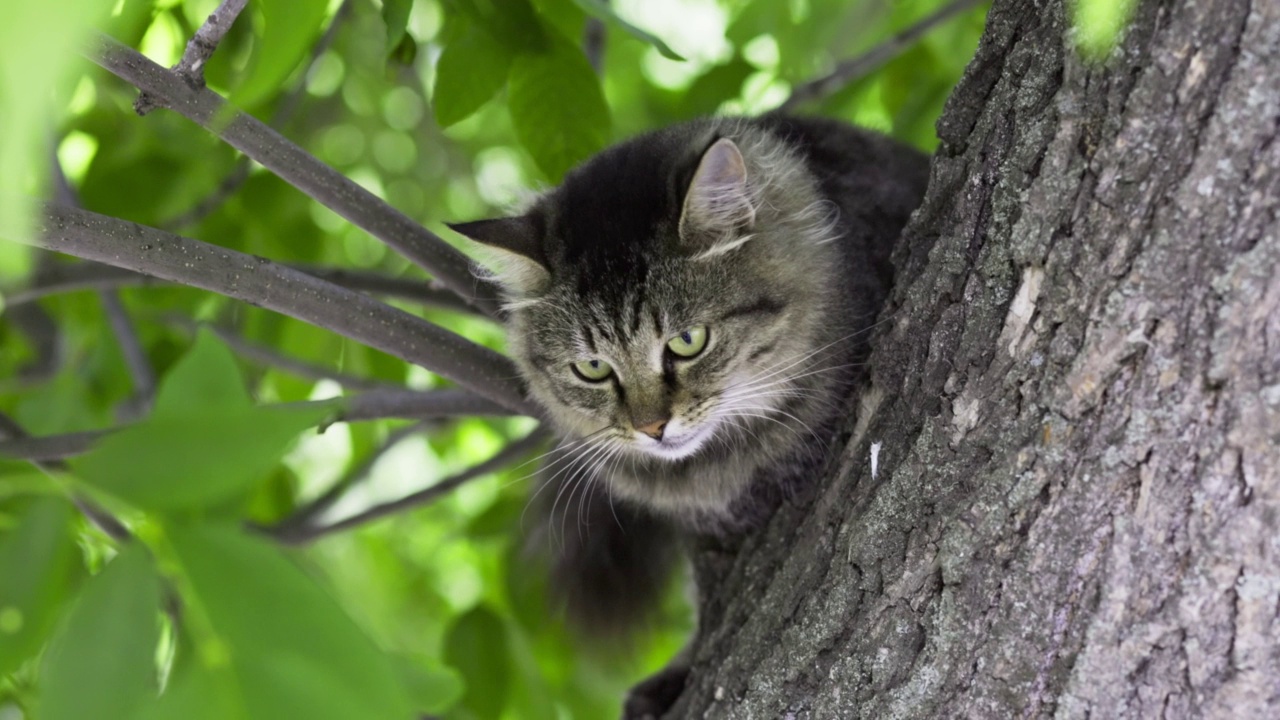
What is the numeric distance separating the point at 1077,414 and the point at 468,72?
103 cm

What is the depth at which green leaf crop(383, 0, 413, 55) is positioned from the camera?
131 centimetres

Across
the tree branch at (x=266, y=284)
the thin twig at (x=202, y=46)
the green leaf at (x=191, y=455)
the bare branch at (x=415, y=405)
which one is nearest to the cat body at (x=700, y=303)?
the bare branch at (x=415, y=405)

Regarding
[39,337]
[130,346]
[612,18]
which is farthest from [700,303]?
[39,337]

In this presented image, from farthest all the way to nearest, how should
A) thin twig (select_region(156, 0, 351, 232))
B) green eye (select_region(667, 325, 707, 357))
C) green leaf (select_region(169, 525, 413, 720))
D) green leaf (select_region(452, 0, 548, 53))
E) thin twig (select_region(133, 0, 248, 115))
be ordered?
thin twig (select_region(156, 0, 351, 232)), green eye (select_region(667, 325, 707, 357)), green leaf (select_region(452, 0, 548, 53)), thin twig (select_region(133, 0, 248, 115)), green leaf (select_region(169, 525, 413, 720))

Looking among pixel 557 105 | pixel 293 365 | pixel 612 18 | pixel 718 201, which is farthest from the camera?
pixel 293 365

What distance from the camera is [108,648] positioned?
70 cm

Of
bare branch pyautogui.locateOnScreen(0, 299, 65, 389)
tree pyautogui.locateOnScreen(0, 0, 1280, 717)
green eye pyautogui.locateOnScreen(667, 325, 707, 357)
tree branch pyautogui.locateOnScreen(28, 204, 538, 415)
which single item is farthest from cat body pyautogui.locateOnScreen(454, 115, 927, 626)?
bare branch pyautogui.locateOnScreen(0, 299, 65, 389)

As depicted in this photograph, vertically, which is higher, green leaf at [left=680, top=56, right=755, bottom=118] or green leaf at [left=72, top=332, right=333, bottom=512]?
green leaf at [left=680, top=56, right=755, bottom=118]

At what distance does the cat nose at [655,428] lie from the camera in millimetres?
1855

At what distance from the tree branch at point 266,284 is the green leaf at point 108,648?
66cm

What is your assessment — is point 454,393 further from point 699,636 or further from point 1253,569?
point 1253,569

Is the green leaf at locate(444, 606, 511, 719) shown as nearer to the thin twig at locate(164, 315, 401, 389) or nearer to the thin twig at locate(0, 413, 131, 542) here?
the thin twig at locate(164, 315, 401, 389)

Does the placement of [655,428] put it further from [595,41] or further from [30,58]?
[30,58]

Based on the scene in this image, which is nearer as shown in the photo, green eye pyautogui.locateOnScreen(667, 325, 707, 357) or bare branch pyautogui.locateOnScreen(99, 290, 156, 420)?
green eye pyautogui.locateOnScreen(667, 325, 707, 357)
